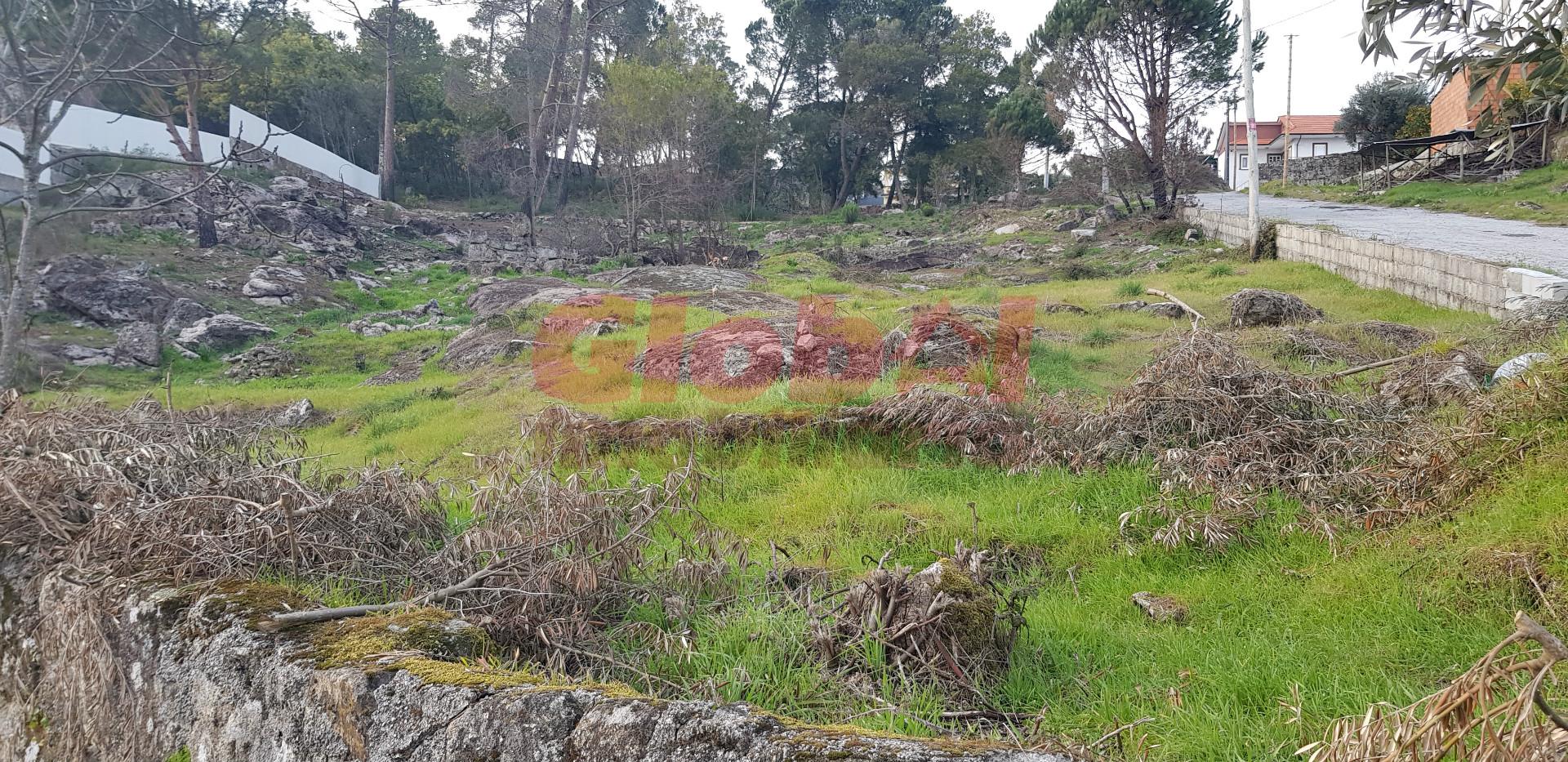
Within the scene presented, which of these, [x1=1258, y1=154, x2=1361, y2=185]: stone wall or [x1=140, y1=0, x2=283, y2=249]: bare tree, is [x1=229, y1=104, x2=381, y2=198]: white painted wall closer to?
[x1=140, y1=0, x2=283, y2=249]: bare tree

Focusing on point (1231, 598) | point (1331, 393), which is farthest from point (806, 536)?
point (1331, 393)

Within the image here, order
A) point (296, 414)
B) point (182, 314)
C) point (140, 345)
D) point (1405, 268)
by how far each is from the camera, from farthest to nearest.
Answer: point (182, 314)
point (140, 345)
point (1405, 268)
point (296, 414)

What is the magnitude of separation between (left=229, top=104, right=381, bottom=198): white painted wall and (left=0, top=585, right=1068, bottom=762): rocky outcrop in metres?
31.7

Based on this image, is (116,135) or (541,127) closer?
(116,135)

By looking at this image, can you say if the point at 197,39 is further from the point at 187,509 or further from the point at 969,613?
the point at 969,613

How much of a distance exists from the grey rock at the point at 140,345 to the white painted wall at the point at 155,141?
228 inches

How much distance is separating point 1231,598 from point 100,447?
4.84 metres

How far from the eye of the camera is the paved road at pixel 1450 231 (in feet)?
33.7

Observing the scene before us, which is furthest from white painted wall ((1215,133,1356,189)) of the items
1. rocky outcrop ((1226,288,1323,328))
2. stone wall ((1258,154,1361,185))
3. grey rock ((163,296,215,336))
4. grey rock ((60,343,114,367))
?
grey rock ((60,343,114,367))

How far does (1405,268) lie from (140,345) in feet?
56.6

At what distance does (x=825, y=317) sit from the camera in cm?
952

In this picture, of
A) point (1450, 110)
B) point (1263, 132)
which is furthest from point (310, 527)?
point (1263, 132)

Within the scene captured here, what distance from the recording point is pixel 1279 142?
52281 mm

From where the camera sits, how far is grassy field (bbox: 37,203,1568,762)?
2.76m
